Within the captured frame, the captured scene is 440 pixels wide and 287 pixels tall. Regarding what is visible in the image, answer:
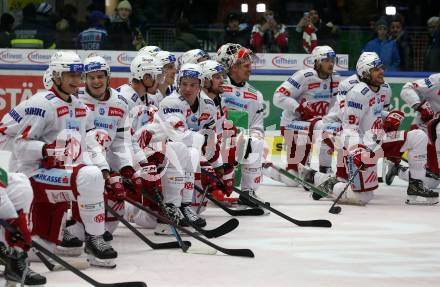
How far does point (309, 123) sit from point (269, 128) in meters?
2.29

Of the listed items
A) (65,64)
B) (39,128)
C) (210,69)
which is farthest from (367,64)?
(39,128)

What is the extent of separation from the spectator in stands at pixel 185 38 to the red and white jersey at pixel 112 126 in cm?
638

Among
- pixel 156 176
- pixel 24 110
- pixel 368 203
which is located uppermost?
pixel 24 110

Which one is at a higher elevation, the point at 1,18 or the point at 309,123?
the point at 1,18

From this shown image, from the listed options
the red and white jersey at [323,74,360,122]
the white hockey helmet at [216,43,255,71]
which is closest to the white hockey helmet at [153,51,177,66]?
the white hockey helmet at [216,43,255,71]

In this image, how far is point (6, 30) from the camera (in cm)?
1484

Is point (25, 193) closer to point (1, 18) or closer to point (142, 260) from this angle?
point (142, 260)

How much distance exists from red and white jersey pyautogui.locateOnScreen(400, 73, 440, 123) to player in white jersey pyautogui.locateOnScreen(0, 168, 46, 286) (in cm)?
579

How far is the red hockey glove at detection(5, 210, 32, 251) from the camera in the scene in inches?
235

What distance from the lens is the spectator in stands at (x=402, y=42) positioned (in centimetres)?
1423

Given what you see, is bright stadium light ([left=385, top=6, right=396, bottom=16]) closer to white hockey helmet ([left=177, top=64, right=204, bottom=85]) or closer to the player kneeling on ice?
the player kneeling on ice

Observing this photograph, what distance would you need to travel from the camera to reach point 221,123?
9.38 m

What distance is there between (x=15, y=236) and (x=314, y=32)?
9077 millimetres

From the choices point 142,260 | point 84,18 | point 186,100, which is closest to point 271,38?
point 84,18
